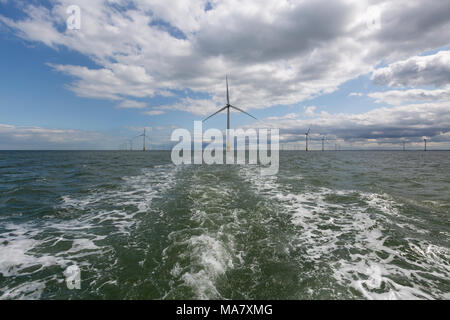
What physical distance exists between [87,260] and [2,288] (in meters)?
1.59

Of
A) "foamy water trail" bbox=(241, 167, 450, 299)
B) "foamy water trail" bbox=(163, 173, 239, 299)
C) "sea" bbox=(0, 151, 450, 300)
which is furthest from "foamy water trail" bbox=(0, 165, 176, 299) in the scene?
"foamy water trail" bbox=(241, 167, 450, 299)

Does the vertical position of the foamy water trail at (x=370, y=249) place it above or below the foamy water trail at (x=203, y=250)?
below

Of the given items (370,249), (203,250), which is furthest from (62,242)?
(370,249)

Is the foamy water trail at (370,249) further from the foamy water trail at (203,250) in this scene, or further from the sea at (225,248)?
the foamy water trail at (203,250)

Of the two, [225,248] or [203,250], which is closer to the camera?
[203,250]

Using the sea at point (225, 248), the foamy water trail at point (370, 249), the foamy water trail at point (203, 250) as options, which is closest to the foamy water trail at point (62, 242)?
the sea at point (225, 248)

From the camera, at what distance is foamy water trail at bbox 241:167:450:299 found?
4.48 metres

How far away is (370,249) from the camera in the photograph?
6105 millimetres

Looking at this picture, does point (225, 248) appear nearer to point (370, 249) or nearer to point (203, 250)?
point (203, 250)

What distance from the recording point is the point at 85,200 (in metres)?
11.5

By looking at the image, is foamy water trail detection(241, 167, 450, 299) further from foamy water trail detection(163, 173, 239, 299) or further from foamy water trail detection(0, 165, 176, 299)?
foamy water trail detection(0, 165, 176, 299)

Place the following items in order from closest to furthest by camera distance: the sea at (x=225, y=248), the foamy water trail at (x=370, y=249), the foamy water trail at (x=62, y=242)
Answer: the sea at (x=225, y=248) < the foamy water trail at (x=370, y=249) < the foamy water trail at (x=62, y=242)

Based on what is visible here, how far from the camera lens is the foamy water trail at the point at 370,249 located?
4.48m
